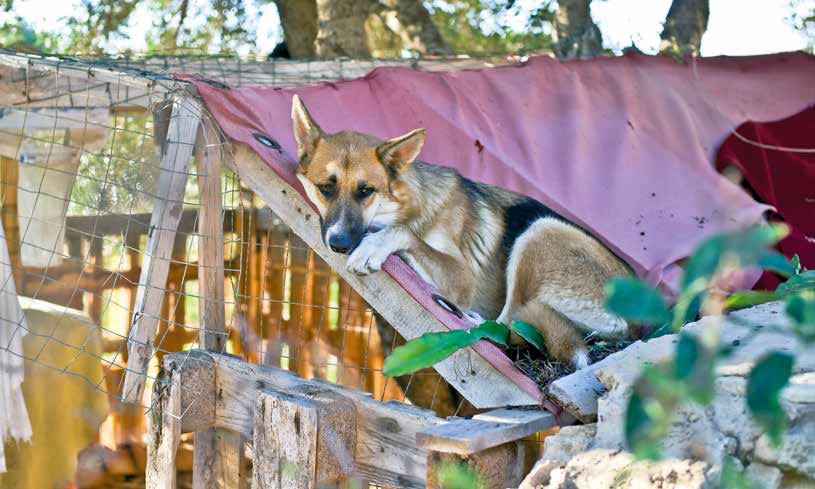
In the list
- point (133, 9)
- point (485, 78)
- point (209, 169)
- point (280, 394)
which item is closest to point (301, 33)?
point (133, 9)

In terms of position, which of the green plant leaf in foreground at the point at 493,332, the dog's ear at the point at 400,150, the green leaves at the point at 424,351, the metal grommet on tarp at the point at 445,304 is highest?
the dog's ear at the point at 400,150

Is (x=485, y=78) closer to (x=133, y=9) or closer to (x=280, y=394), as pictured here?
(x=280, y=394)

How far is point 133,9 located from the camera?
854 centimetres

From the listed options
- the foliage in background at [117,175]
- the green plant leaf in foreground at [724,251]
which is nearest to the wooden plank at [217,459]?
the green plant leaf in foreground at [724,251]

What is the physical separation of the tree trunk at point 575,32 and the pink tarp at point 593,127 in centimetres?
83

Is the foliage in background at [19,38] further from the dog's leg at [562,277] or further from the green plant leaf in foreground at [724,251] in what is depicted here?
the green plant leaf in foreground at [724,251]

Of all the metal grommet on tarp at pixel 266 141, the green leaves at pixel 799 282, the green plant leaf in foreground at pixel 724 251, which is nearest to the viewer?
the green plant leaf in foreground at pixel 724 251

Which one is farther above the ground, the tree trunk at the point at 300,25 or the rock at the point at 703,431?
the tree trunk at the point at 300,25

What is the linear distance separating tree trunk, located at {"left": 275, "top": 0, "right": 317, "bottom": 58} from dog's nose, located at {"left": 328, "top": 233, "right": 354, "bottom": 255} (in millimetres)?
4286

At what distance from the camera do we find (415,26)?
727 cm

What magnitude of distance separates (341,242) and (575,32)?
3867mm

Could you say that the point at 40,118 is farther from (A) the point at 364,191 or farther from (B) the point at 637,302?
(B) the point at 637,302

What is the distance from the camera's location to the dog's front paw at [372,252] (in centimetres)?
361

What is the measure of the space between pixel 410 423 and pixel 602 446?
766mm
